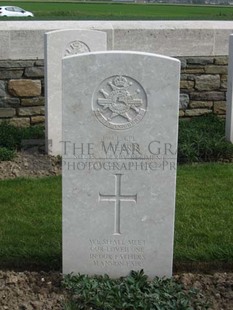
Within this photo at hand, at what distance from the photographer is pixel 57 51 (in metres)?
6.57

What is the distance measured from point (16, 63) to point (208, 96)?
2418mm

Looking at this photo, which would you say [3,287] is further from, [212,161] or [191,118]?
[191,118]

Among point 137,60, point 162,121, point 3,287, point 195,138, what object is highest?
point 137,60

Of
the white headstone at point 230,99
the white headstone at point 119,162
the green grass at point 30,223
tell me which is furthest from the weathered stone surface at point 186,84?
the white headstone at point 119,162

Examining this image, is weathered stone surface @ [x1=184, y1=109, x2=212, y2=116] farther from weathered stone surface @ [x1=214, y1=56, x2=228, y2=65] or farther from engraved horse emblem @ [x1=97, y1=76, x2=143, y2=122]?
engraved horse emblem @ [x1=97, y1=76, x2=143, y2=122]

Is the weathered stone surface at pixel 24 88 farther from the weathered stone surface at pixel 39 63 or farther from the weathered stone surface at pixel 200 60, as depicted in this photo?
the weathered stone surface at pixel 200 60

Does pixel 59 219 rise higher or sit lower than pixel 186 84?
lower

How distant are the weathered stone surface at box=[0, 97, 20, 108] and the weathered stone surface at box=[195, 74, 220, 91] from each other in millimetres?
2217

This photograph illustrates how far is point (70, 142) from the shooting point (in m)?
3.77

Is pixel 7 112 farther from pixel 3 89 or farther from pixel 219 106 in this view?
pixel 219 106

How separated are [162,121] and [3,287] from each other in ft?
4.37

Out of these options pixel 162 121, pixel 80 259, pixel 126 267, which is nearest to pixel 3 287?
pixel 80 259

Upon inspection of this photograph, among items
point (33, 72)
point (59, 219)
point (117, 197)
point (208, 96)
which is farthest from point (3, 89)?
point (117, 197)

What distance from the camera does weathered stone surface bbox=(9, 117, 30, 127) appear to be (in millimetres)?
7781
